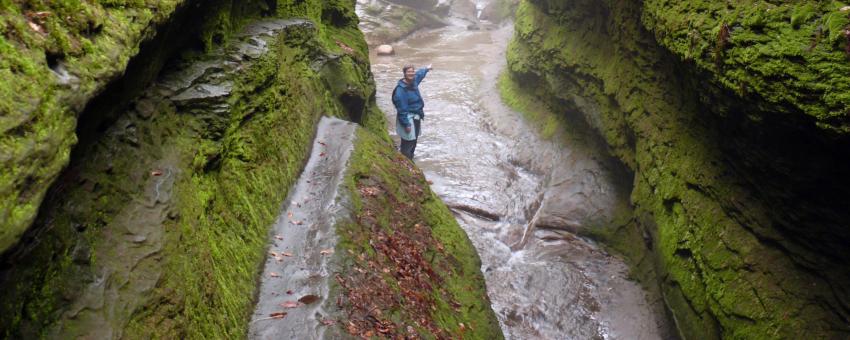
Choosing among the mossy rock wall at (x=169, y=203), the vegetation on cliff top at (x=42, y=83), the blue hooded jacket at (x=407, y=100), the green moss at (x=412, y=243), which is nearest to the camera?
the vegetation on cliff top at (x=42, y=83)

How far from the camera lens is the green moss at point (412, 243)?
5.48 meters

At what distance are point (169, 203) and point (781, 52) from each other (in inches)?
228

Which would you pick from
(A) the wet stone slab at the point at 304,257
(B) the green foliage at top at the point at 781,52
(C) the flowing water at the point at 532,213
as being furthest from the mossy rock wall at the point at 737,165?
(A) the wet stone slab at the point at 304,257

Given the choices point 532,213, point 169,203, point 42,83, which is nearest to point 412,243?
point 169,203

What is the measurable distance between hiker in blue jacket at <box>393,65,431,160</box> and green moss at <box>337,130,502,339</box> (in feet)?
6.58

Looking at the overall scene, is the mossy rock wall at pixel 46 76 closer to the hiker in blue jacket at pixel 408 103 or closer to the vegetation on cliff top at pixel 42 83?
the vegetation on cliff top at pixel 42 83

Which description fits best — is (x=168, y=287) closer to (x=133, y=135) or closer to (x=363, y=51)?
(x=133, y=135)

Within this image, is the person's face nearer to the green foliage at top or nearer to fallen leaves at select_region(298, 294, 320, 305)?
the green foliage at top

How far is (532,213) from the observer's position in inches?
442

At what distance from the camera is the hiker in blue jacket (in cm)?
1045

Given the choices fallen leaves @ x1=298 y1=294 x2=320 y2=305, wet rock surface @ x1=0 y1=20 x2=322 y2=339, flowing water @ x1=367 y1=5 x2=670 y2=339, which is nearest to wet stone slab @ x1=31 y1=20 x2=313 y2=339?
wet rock surface @ x1=0 y1=20 x2=322 y2=339

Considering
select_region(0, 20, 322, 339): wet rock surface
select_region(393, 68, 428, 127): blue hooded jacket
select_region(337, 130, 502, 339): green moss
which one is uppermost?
select_region(0, 20, 322, 339): wet rock surface

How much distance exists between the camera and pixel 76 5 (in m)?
3.12

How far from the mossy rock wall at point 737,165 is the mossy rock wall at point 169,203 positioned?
5510mm
